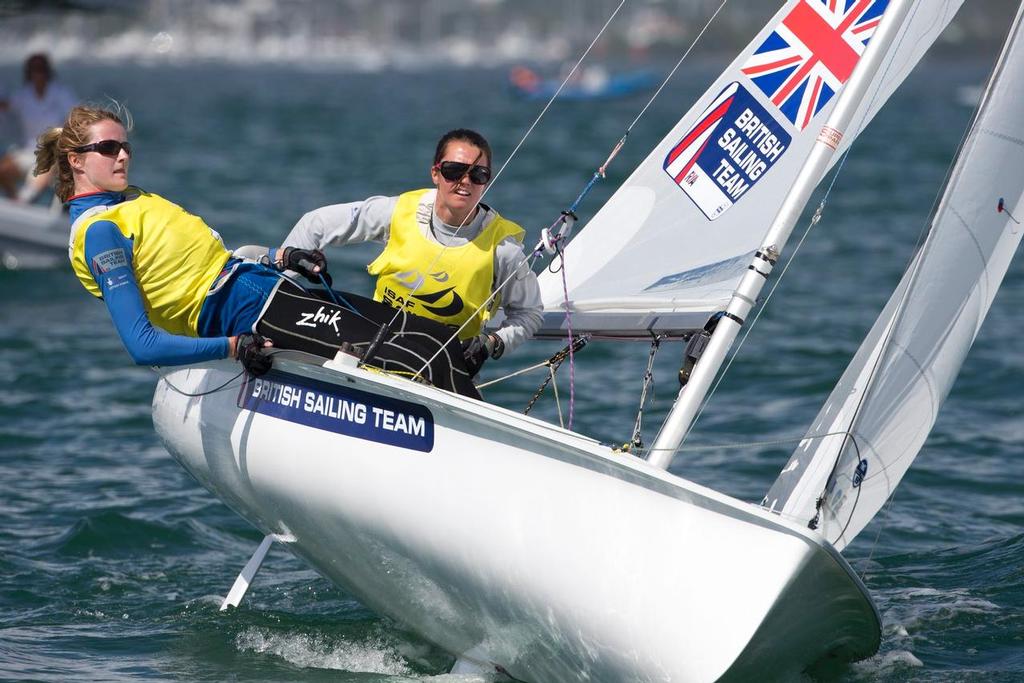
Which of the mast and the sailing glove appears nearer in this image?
the mast

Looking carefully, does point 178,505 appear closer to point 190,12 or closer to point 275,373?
point 275,373


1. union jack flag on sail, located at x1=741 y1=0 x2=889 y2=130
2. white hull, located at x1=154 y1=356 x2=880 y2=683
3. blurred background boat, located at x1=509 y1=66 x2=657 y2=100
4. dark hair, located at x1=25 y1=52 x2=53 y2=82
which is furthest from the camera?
blurred background boat, located at x1=509 y1=66 x2=657 y2=100

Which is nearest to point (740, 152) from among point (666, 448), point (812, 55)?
point (812, 55)

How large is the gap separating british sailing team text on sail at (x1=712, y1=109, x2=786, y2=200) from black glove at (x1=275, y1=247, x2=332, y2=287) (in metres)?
1.25

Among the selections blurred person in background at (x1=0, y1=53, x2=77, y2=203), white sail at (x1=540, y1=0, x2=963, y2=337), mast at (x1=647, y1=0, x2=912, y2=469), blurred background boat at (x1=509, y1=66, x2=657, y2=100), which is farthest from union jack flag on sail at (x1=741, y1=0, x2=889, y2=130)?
blurred background boat at (x1=509, y1=66, x2=657, y2=100)

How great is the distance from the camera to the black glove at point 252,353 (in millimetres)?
3752

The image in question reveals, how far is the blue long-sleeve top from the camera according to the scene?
366 cm

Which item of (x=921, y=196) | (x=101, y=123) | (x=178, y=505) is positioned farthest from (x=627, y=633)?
(x=921, y=196)

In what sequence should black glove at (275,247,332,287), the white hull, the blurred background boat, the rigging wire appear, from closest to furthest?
the white hull < the rigging wire < black glove at (275,247,332,287) < the blurred background boat

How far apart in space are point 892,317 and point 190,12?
436 ft

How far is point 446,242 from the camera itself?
13.1 feet

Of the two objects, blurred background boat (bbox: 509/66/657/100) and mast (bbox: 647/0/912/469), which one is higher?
blurred background boat (bbox: 509/66/657/100)

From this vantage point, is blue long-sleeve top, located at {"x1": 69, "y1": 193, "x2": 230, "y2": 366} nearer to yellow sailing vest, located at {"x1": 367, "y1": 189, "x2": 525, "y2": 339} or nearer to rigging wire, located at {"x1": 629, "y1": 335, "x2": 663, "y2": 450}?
yellow sailing vest, located at {"x1": 367, "y1": 189, "x2": 525, "y2": 339}

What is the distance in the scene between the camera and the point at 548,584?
342cm
